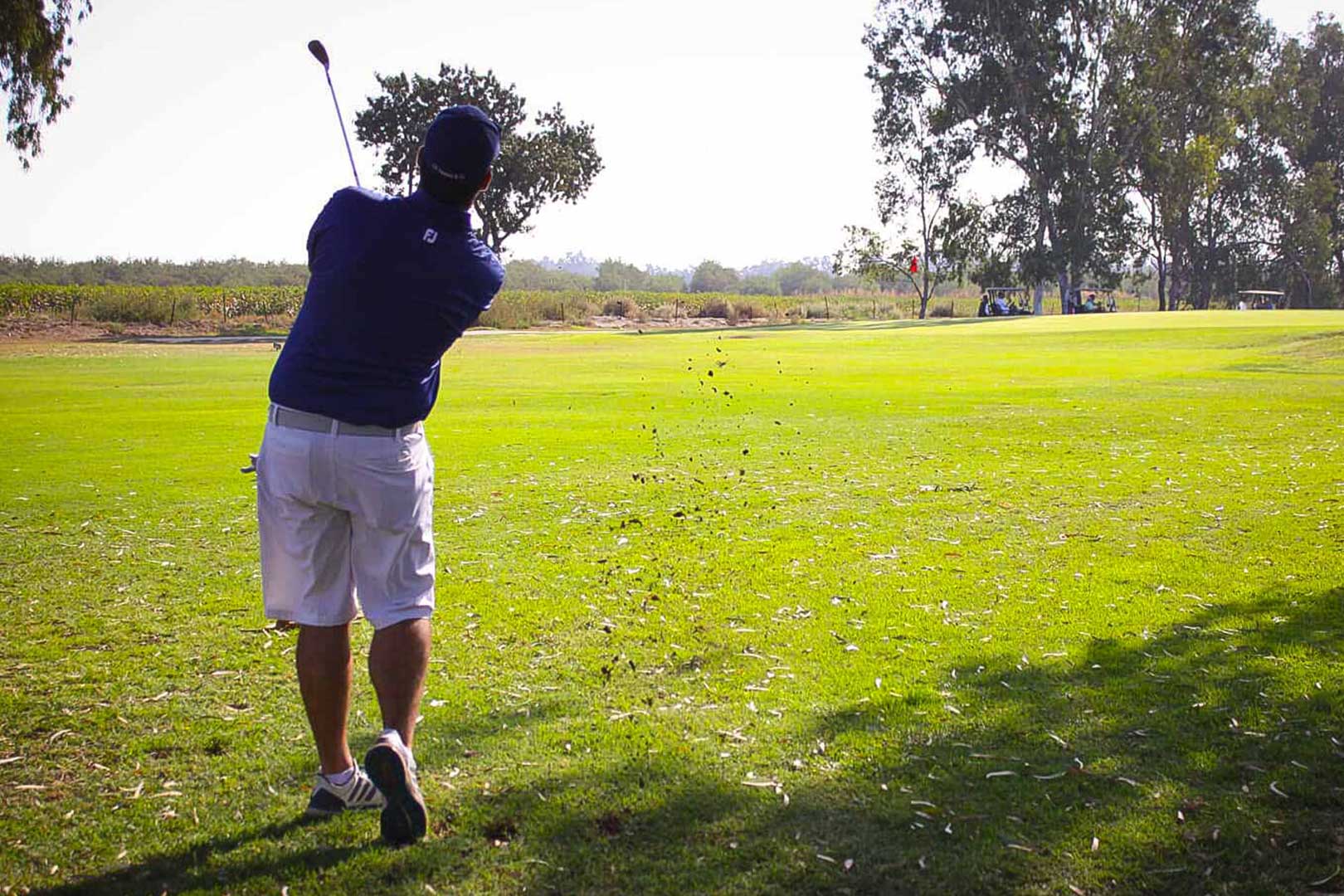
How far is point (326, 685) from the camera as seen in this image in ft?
14.4

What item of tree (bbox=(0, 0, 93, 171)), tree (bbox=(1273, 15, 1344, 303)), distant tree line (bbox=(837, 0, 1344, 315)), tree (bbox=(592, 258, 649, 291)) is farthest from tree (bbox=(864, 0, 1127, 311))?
tree (bbox=(592, 258, 649, 291))

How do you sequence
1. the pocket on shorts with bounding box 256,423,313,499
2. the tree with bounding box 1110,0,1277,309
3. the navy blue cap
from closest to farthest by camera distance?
the pocket on shorts with bounding box 256,423,313,499, the navy blue cap, the tree with bounding box 1110,0,1277,309

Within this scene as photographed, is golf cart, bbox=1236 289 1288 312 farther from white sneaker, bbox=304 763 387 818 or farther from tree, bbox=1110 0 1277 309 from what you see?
white sneaker, bbox=304 763 387 818

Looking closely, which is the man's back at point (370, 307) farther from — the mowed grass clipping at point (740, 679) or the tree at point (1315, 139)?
the tree at point (1315, 139)

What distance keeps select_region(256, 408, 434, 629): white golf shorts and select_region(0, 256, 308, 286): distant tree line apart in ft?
384

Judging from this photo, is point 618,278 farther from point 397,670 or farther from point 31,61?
point 397,670

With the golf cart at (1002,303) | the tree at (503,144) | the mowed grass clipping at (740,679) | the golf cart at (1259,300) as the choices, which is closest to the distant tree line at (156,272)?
the tree at (503,144)

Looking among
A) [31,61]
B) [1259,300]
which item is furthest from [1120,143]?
[31,61]

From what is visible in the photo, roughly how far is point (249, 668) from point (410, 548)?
2412 mm

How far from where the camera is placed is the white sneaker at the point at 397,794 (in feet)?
13.4

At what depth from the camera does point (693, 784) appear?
15.3ft

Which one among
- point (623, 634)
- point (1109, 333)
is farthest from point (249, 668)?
point (1109, 333)

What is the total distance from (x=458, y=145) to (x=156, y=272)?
145 meters

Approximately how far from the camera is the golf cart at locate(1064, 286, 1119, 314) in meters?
78.6
